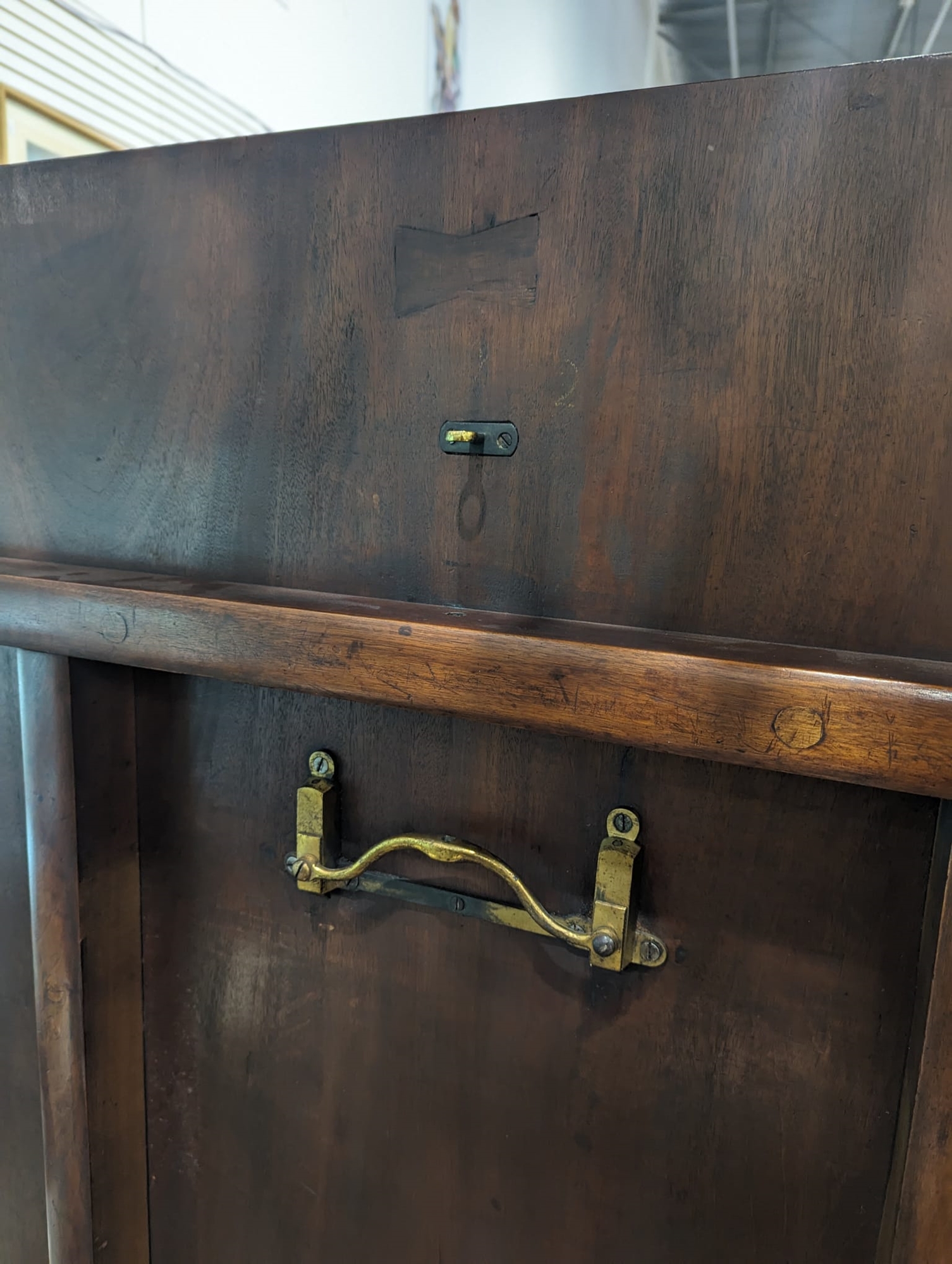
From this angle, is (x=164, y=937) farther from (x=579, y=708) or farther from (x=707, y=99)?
(x=707, y=99)

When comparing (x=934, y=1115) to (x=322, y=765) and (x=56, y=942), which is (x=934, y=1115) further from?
(x=56, y=942)

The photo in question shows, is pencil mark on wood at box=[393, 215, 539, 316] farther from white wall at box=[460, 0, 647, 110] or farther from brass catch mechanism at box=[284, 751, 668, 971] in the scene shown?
white wall at box=[460, 0, 647, 110]

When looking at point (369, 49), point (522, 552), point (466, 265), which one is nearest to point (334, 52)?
point (369, 49)

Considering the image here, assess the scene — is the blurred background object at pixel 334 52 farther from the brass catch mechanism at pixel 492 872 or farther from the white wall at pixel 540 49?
the brass catch mechanism at pixel 492 872

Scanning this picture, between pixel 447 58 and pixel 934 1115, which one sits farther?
pixel 447 58

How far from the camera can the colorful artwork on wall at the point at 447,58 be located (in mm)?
1259

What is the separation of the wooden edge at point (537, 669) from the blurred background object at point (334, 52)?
0.67 metres

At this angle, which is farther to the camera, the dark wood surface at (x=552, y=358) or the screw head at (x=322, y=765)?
the screw head at (x=322, y=765)

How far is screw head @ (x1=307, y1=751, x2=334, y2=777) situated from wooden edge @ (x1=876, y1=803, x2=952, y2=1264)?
0.34 metres

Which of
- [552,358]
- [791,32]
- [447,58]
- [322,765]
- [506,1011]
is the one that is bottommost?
[506,1011]

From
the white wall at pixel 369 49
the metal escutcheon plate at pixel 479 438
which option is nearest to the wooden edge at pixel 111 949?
the metal escutcheon plate at pixel 479 438

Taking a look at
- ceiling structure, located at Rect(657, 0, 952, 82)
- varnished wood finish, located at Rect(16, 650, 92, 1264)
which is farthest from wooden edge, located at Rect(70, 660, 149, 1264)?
ceiling structure, located at Rect(657, 0, 952, 82)

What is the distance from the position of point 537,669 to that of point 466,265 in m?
0.22

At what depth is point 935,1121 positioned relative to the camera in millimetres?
331
